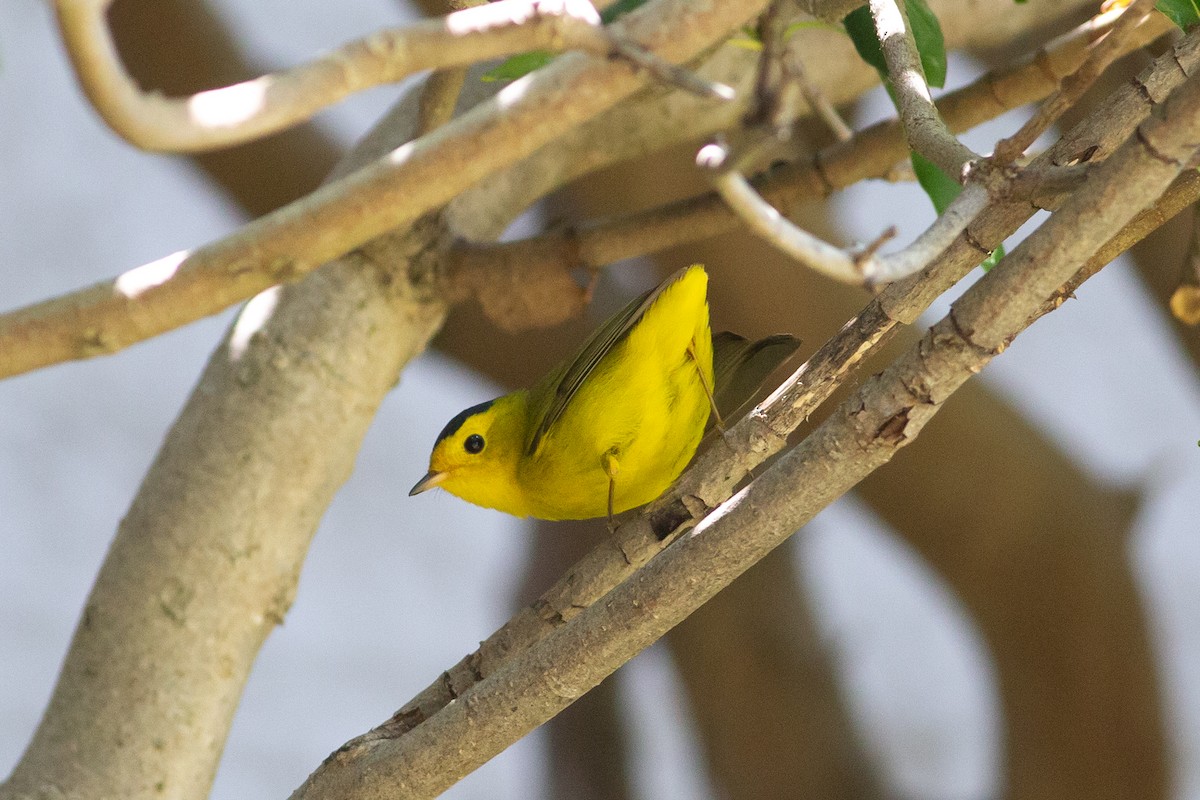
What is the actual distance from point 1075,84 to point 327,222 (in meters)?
0.69

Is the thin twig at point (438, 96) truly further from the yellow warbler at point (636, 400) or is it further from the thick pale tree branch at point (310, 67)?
the thick pale tree branch at point (310, 67)

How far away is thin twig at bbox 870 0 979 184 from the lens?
92 cm

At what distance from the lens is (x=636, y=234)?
1.86 meters

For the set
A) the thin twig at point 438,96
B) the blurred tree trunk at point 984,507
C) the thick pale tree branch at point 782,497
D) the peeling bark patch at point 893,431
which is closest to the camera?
the thick pale tree branch at point 782,497

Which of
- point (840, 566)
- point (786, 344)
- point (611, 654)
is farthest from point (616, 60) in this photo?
point (840, 566)

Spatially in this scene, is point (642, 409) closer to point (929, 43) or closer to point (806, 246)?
point (929, 43)

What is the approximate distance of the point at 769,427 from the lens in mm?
1058

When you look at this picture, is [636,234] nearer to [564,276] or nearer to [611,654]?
[564,276]

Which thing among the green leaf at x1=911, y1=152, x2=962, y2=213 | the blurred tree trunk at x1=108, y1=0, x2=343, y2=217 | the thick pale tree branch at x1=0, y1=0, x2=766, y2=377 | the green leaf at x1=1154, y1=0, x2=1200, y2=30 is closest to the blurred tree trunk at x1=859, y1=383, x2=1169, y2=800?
the green leaf at x1=911, y1=152, x2=962, y2=213

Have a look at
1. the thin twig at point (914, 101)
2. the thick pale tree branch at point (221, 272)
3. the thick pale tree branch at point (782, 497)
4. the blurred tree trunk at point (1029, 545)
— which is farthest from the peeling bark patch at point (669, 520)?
the blurred tree trunk at point (1029, 545)

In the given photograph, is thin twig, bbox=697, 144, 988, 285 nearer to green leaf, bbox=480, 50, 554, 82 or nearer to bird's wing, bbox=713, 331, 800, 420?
green leaf, bbox=480, 50, 554, 82

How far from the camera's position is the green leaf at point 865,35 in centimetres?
135

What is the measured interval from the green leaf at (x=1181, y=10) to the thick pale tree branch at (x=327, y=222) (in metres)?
0.78

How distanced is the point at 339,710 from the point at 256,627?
2412 millimetres
